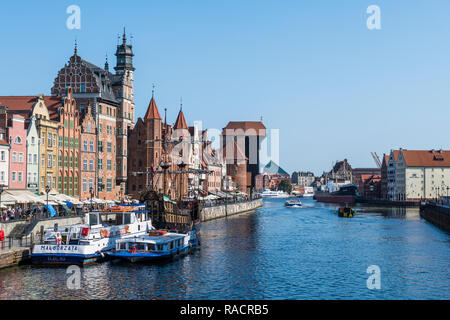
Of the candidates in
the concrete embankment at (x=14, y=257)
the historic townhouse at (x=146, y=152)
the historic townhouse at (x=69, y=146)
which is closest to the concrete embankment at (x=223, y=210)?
the historic townhouse at (x=146, y=152)

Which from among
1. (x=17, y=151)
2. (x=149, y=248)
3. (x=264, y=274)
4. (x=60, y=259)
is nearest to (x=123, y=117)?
(x=17, y=151)

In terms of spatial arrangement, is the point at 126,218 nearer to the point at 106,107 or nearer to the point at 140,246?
the point at 140,246

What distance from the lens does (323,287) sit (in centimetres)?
4672

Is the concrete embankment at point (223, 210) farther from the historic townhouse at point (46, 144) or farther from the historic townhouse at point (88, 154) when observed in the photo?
the historic townhouse at point (46, 144)

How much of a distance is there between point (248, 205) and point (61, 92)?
299ft

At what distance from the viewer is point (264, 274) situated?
5247 centimetres

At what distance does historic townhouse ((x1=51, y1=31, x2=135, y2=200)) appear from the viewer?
101938 millimetres

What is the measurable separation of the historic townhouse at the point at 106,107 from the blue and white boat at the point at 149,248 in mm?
43197

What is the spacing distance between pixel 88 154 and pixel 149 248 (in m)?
45.0

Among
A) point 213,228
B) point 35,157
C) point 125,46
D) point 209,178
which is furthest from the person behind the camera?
point 209,178

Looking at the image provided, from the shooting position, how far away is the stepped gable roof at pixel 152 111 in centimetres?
12112

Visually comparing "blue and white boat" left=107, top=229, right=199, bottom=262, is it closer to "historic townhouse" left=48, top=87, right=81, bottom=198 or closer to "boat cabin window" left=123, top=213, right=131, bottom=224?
"boat cabin window" left=123, top=213, right=131, bottom=224
